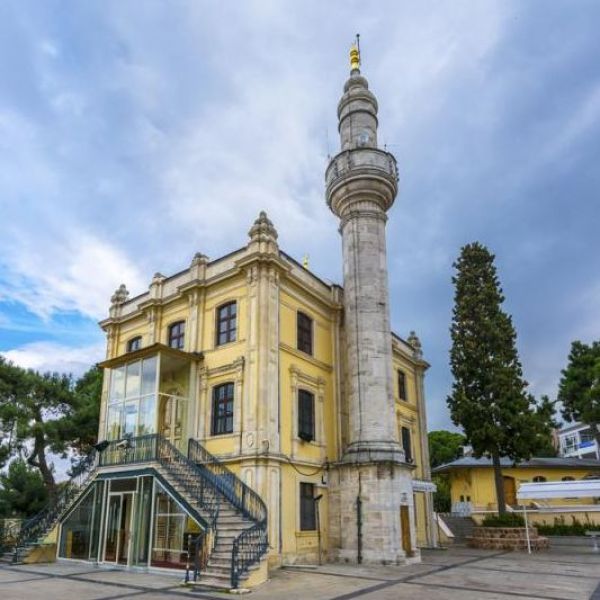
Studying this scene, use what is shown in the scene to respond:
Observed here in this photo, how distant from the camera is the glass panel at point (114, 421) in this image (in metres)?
18.1

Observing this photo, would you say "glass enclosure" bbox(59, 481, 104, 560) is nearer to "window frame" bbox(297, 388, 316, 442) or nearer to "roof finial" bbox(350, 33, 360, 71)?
"window frame" bbox(297, 388, 316, 442)

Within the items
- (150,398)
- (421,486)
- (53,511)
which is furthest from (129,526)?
(421,486)

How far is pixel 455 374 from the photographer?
26.8 meters

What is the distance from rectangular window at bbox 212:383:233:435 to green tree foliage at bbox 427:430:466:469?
132 feet

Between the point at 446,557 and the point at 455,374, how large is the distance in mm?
9625

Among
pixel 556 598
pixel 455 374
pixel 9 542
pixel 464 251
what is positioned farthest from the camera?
pixel 464 251

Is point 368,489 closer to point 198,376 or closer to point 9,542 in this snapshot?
point 198,376

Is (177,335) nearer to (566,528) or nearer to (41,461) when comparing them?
(41,461)

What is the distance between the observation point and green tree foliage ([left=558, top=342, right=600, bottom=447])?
34188mm

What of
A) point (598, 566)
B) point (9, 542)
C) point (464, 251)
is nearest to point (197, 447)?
point (9, 542)

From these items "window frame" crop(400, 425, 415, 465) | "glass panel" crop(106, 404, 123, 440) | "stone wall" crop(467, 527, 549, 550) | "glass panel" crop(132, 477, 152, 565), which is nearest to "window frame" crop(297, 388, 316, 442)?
"glass panel" crop(132, 477, 152, 565)

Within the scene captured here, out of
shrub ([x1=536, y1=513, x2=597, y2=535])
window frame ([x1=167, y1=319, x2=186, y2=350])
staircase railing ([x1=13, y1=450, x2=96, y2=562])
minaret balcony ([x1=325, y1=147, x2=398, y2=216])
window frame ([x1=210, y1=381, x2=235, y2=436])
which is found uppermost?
minaret balcony ([x1=325, y1=147, x2=398, y2=216])

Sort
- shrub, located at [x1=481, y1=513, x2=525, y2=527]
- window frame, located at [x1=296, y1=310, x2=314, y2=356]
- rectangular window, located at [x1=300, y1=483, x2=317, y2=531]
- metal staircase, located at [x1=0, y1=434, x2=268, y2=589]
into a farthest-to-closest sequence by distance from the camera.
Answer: shrub, located at [x1=481, y1=513, x2=525, y2=527], window frame, located at [x1=296, y1=310, x2=314, y2=356], rectangular window, located at [x1=300, y1=483, x2=317, y2=531], metal staircase, located at [x1=0, y1=434, x2=268, y2=589]

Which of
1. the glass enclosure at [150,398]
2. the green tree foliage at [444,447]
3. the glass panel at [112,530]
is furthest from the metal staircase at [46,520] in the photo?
the green tree foliage at [444,447]
